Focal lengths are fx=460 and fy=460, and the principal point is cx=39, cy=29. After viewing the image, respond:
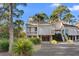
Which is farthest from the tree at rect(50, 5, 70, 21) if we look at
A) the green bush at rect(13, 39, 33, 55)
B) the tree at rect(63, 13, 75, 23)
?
the green bush at rect(13, 39, 33, 55)

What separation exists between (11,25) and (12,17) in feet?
0.38

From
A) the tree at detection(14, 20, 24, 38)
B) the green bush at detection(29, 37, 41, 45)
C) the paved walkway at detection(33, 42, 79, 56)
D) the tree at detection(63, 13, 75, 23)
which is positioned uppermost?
the tree at detection(63, 13, 75, 23)

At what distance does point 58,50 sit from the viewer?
262 inches

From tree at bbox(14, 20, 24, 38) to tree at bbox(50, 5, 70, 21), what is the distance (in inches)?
17.8

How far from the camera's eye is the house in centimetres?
663

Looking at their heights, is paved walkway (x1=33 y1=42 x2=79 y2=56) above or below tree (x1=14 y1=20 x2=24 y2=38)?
below

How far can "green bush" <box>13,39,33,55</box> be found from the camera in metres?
6.58

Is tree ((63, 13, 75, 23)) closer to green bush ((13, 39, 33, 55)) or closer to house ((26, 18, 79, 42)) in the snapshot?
house ((26, 18, 79, 42))

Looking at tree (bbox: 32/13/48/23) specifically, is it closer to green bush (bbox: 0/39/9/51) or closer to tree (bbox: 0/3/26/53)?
tree (bbox: 0/3/26/53)

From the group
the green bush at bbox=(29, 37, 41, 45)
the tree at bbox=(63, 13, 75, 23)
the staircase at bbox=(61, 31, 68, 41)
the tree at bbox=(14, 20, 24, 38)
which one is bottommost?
the green bush at bbox=(29, 37, 41, 45)

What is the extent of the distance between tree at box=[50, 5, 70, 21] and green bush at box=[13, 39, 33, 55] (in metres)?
0.50

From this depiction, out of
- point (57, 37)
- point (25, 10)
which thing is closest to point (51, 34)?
point (57, 37)

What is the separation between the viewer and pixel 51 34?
6637 mm

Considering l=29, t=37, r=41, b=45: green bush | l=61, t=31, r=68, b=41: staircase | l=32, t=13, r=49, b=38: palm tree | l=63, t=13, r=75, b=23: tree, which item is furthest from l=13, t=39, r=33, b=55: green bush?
l=63, t=13, r=75, b=23: tree
